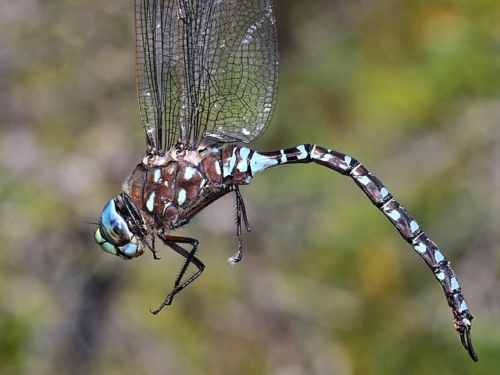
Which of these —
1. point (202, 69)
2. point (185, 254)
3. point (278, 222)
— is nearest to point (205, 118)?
point (202, 69)

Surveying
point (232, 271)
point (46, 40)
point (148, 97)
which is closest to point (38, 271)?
point (232, 271)

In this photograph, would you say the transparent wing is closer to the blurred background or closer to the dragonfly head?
the dragonfly head

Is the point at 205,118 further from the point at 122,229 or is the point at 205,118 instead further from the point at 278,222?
the point at 278,222

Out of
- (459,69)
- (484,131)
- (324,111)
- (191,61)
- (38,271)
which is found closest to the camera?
(191,61)

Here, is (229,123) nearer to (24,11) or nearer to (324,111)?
(324,111)

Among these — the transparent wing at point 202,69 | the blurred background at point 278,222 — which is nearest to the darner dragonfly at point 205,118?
the transparent wing at point 202,69

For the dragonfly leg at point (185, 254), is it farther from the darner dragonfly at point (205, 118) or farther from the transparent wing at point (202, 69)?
the transparent wing at point (202, 69)
